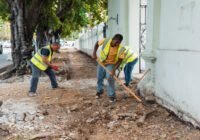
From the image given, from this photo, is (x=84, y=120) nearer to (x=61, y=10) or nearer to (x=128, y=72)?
(x=128, y=72)

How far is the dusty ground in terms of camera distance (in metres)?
4.50

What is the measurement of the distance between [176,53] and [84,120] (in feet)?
6.12

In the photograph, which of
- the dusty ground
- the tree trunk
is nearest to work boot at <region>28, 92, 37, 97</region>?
the dusty ground

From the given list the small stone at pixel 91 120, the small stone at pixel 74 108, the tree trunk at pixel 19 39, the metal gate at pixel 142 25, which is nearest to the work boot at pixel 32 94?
the small stone at pixel 74 108

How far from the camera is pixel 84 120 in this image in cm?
521

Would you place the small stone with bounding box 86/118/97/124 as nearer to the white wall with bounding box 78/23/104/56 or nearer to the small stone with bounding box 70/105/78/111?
the small stone with bounding box 70/105/78/111

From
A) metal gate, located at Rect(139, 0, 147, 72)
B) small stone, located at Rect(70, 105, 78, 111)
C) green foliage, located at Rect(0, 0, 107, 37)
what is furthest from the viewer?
green foliage, located at Rect(0, 0, 107, 37)

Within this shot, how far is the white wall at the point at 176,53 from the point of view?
4418mm

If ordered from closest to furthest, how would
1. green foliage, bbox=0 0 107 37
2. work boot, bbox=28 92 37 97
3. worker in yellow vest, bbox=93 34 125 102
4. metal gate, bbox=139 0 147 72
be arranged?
worker in yellow vest, bbox=93 34 125 102 < work boot, bbox=28 92 37 97 < metal gate, bbox=139 0 147 72 < green foliage, bbox=0 0 107 37

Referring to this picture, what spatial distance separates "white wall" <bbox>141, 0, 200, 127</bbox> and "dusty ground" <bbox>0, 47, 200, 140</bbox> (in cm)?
29

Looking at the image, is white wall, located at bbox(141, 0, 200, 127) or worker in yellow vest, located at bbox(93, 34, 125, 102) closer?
white wall, located at bbox(141, 0, 200, 127)

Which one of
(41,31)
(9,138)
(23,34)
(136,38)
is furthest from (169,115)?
(41,31)

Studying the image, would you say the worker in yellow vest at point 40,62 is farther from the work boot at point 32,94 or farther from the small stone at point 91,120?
the small stone at point 91,120

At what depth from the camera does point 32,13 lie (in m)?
11.6
